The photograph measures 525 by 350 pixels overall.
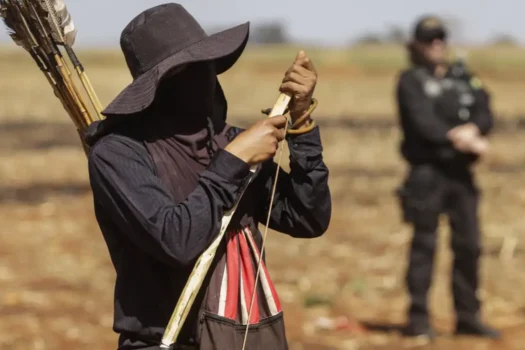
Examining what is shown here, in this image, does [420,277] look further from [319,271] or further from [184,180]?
[184,180]

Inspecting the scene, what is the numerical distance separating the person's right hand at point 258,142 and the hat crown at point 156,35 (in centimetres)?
32

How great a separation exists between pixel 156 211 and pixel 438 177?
4970 mm

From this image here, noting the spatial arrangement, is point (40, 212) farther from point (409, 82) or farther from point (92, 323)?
point (409, 82)

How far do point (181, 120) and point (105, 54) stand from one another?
207ft

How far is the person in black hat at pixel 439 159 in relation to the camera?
7676mm

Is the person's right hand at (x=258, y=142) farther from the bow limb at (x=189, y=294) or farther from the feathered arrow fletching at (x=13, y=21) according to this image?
the feathered arrow fletching at (x=13, y=21)

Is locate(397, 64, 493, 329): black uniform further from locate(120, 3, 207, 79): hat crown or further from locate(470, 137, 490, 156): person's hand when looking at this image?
locate(120, 3, 207, 79): hat crown

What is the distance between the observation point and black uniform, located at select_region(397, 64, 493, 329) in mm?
7703

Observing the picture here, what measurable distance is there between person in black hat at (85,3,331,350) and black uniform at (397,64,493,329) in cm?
448

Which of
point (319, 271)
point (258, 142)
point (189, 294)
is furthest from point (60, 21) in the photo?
point (319, 271)

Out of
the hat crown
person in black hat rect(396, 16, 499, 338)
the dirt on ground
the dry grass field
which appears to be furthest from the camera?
the dry grass field

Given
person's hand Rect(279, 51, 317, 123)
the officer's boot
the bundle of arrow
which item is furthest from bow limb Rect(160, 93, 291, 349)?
the officer's boot

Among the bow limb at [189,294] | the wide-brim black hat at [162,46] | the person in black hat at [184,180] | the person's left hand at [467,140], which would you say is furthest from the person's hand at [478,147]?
the bow limb at [189,294]

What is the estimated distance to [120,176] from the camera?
303 centimetres
